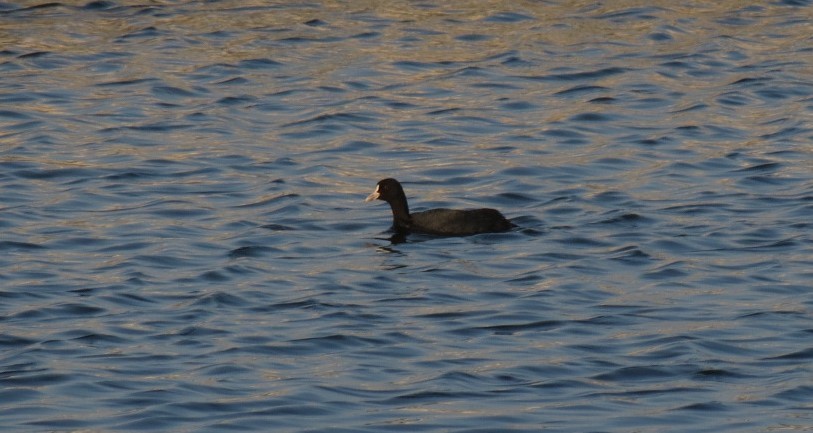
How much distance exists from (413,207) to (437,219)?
1411 millimetres

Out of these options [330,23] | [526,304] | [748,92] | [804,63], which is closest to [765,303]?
[526,304]

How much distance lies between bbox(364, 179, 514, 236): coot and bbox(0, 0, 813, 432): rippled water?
12 cm

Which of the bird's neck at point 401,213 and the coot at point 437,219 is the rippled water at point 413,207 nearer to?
the coot at point 437,219

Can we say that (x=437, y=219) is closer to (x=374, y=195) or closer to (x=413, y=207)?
(x=374, y=195)

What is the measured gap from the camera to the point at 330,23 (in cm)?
2359

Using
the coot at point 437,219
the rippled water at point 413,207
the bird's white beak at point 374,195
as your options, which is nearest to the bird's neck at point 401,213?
the coot at point 437,219

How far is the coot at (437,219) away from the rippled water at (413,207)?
0.12 metres

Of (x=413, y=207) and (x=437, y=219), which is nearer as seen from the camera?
(x=437, y=219)

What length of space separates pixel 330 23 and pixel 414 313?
11646 mm

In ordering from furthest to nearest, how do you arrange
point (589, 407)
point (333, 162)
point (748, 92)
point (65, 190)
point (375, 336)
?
point (748, 92) < point (333, 162) < point (65, 190) < point (375, 336) < point (589, 407)

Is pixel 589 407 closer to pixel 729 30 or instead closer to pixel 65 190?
pixel 65 190

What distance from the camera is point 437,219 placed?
50.9 ft

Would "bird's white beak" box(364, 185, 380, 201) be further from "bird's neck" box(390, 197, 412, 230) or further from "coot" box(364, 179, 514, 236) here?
"bird's neck" box(390, 197, 412, 230)

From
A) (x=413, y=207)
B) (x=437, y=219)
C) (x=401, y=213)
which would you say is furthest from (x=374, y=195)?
(x=413, y=207)
